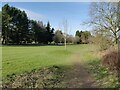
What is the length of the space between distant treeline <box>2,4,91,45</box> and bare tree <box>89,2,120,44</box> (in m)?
23.6

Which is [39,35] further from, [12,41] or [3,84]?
[3,84]

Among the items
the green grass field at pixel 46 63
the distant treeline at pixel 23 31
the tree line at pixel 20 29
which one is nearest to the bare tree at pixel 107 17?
the green grass field at pixel 46 63

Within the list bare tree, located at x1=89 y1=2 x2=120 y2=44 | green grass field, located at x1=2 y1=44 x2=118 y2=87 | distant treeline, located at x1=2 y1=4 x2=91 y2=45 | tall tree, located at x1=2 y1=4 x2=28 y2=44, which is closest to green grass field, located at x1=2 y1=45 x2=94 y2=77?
green grass field, located at x1=2 y1=44 x2=118 y2=87

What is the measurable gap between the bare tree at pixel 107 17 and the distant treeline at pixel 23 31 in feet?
77.3

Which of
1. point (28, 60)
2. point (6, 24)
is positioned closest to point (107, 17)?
point (28, 60)

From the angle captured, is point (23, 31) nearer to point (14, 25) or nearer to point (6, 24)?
point (14, 25)

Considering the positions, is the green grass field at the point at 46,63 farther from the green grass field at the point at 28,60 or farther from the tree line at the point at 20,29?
→ the tree line at the point at 20,29

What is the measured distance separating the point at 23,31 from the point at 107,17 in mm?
38653

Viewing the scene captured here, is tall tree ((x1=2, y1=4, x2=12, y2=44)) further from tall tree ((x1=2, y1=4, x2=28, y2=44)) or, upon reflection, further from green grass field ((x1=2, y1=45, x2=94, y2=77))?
green grass field ((x1=2, y1=45, x2=94, y2=77))

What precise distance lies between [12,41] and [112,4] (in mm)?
38637

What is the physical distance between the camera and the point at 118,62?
10.8 meters

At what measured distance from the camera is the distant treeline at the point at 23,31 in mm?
55469

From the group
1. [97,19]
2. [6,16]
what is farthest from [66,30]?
[97,19]

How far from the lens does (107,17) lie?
87.7 feet
